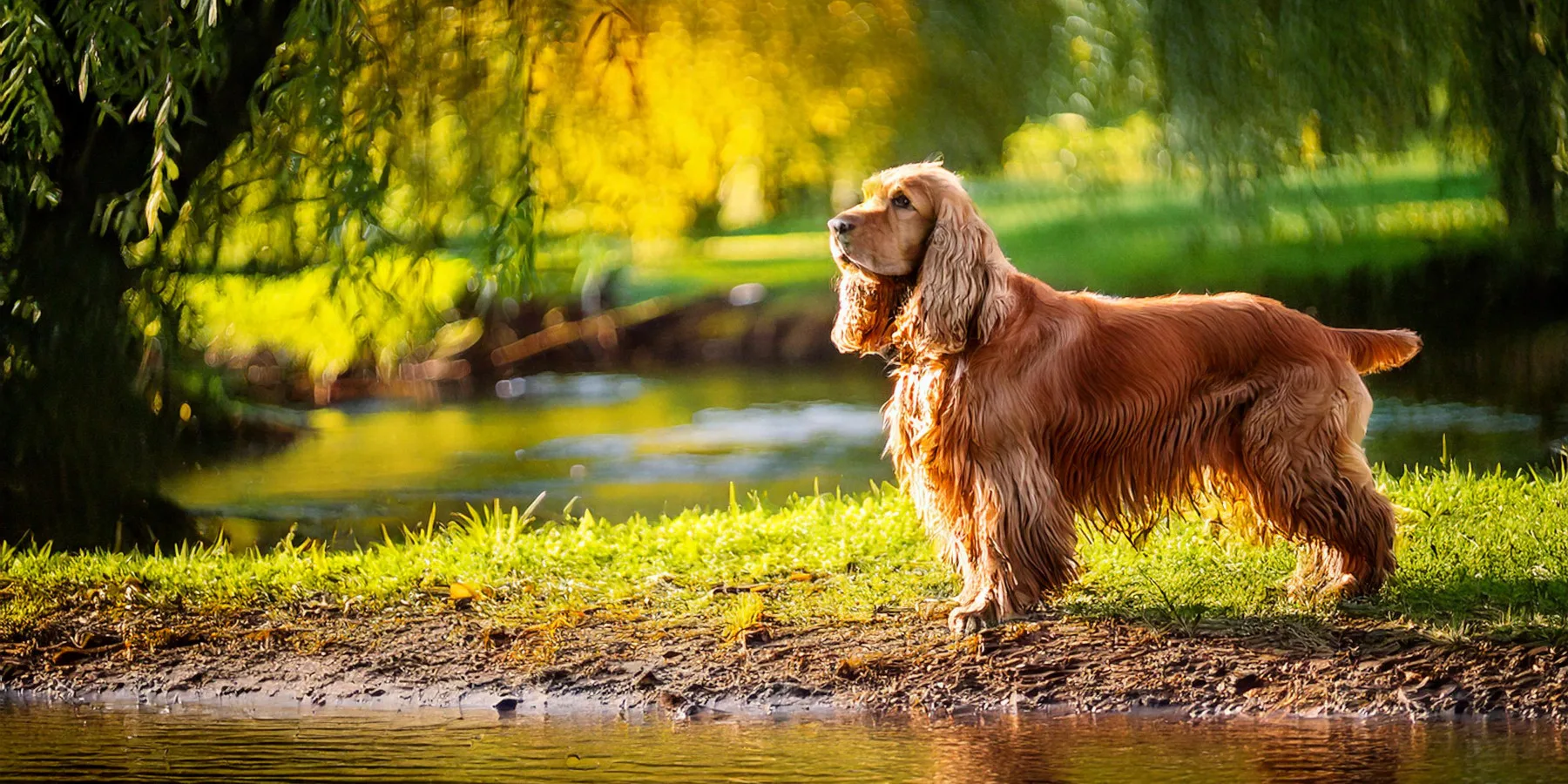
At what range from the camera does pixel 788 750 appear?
4.50 m

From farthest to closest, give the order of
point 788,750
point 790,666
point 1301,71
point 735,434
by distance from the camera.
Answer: point 735,434
point 1301,71
point 790,666
point 788,750

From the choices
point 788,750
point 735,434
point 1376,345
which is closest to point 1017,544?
point 788,750

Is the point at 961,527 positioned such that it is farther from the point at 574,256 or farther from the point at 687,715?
the point at 574,256

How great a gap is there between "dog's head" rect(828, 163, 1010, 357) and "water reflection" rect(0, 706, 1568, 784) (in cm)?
127

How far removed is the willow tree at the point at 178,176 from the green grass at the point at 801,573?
698 millimetres

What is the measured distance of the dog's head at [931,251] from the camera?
534 centimetres

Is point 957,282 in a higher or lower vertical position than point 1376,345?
higher

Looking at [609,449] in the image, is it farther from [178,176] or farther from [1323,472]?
[1323,472]

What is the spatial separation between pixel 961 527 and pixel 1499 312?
21.5 ft

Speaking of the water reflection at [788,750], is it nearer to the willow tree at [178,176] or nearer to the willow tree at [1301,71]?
the willow tree at [178,176]

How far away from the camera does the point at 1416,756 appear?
4199mm

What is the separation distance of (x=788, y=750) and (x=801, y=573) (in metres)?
1.91

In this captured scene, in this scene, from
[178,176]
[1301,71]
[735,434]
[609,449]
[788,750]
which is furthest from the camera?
[735,434]

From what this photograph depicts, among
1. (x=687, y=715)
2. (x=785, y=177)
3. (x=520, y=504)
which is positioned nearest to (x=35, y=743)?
(x=687, y=715)
